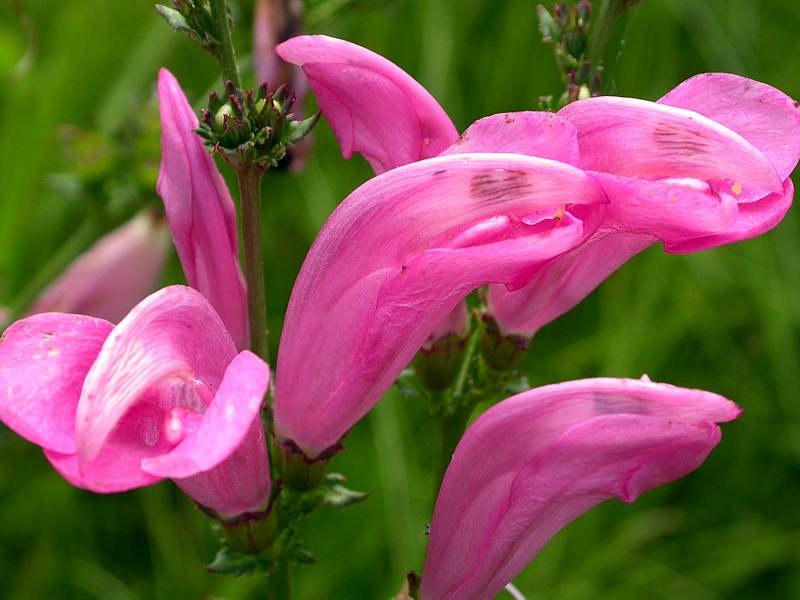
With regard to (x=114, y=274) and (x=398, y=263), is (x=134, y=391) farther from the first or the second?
(x=114, y=274)

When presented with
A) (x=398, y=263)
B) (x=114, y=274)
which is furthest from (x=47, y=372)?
(x=114, y=274)

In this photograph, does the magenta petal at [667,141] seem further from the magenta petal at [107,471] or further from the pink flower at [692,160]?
the magenta petal at [107,471]

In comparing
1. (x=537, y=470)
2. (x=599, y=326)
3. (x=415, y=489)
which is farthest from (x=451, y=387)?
(x=599, y=326)

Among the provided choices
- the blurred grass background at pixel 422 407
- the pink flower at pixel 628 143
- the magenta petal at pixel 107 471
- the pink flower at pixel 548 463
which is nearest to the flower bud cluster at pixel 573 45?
the pink flower at pixel 628 143

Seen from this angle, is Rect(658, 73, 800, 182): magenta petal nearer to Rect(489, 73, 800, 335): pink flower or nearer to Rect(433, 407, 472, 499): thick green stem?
Rect(489, 73, 800, 335): pink flower

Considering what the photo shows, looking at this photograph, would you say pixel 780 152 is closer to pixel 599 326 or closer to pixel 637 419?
pixel 637 419
